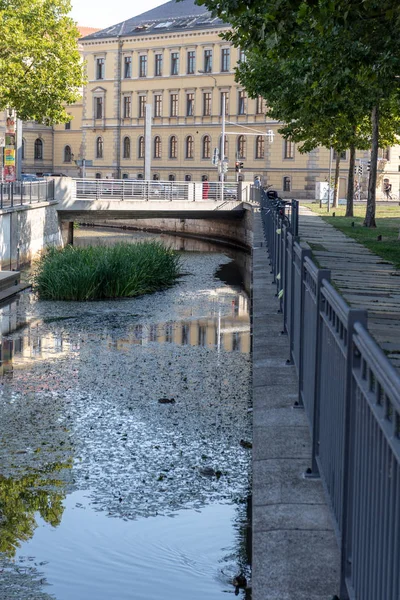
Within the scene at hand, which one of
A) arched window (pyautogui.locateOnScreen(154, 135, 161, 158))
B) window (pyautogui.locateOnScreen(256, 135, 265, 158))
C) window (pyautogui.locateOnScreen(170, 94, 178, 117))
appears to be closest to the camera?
window (pyautogui.locateOnScreen(256, 135, 265, 158))

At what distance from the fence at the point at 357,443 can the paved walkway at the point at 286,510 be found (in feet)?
0.39

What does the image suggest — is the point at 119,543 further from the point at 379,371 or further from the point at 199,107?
the point at 199,107

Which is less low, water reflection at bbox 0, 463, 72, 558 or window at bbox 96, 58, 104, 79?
window at bbox 96, 58, 104, 79

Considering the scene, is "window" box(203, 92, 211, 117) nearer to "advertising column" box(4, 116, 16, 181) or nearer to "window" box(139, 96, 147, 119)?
"window" box(139, 96, 147, 119)

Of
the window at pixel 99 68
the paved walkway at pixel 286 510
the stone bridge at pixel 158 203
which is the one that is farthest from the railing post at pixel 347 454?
the window at pixel 99 68

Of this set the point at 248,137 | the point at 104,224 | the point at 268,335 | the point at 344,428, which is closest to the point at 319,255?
the point at 268,335

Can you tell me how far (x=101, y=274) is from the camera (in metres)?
25.8

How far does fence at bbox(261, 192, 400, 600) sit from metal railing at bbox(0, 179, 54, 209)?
2852cm

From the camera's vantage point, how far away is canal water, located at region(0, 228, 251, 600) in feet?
23.1

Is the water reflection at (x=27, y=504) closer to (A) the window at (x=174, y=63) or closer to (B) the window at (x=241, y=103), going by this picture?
(B) the window at (x=241, y=103)

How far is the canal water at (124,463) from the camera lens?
704cm

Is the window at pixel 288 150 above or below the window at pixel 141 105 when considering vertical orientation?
below

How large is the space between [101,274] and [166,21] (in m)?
69.0

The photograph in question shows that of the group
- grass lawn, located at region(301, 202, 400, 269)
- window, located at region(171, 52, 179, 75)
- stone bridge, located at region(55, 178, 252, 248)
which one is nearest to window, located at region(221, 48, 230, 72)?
window, located at region(171, 52, 179, 75)
